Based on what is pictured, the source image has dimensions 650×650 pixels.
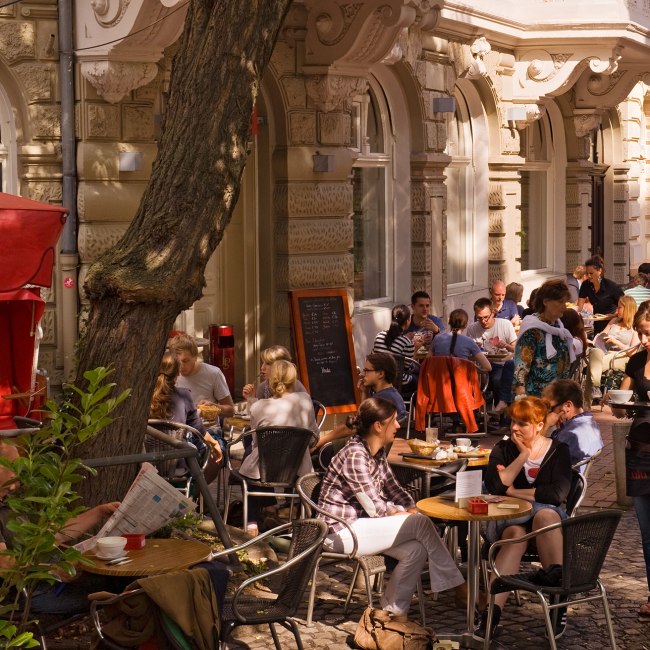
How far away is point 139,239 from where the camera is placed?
725 centimetres

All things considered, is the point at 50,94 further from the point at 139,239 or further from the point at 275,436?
the point at 139,239

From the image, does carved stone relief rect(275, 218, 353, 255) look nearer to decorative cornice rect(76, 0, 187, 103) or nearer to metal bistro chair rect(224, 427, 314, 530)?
decorative cornice rect(76, 0, 187, 103)

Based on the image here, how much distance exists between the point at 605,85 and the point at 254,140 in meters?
10.6

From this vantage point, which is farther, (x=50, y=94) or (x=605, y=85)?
(x=605, y=85)

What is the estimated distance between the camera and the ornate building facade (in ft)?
39.1

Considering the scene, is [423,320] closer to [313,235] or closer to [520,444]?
[313,235]

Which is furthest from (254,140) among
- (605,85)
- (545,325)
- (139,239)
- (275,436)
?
(605,85)

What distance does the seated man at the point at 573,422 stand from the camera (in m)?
8.96

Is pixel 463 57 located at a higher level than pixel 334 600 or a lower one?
higher

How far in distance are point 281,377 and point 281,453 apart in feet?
2.19

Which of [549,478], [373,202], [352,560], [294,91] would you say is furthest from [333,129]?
[352,560]

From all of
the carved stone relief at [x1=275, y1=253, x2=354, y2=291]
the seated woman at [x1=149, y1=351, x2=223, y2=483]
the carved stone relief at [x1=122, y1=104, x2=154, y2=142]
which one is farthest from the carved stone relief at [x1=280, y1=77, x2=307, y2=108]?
the seated woman at [x1=149, y1=351, x2=223, y2=483]

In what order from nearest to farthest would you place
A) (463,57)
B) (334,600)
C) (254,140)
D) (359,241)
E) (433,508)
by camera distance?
(433,508)
(334,600)
(254,140)
(359,241)
(463,57)

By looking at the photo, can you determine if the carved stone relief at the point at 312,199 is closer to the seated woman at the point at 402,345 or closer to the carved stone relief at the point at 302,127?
the carved stone relief at the point at 302,127
